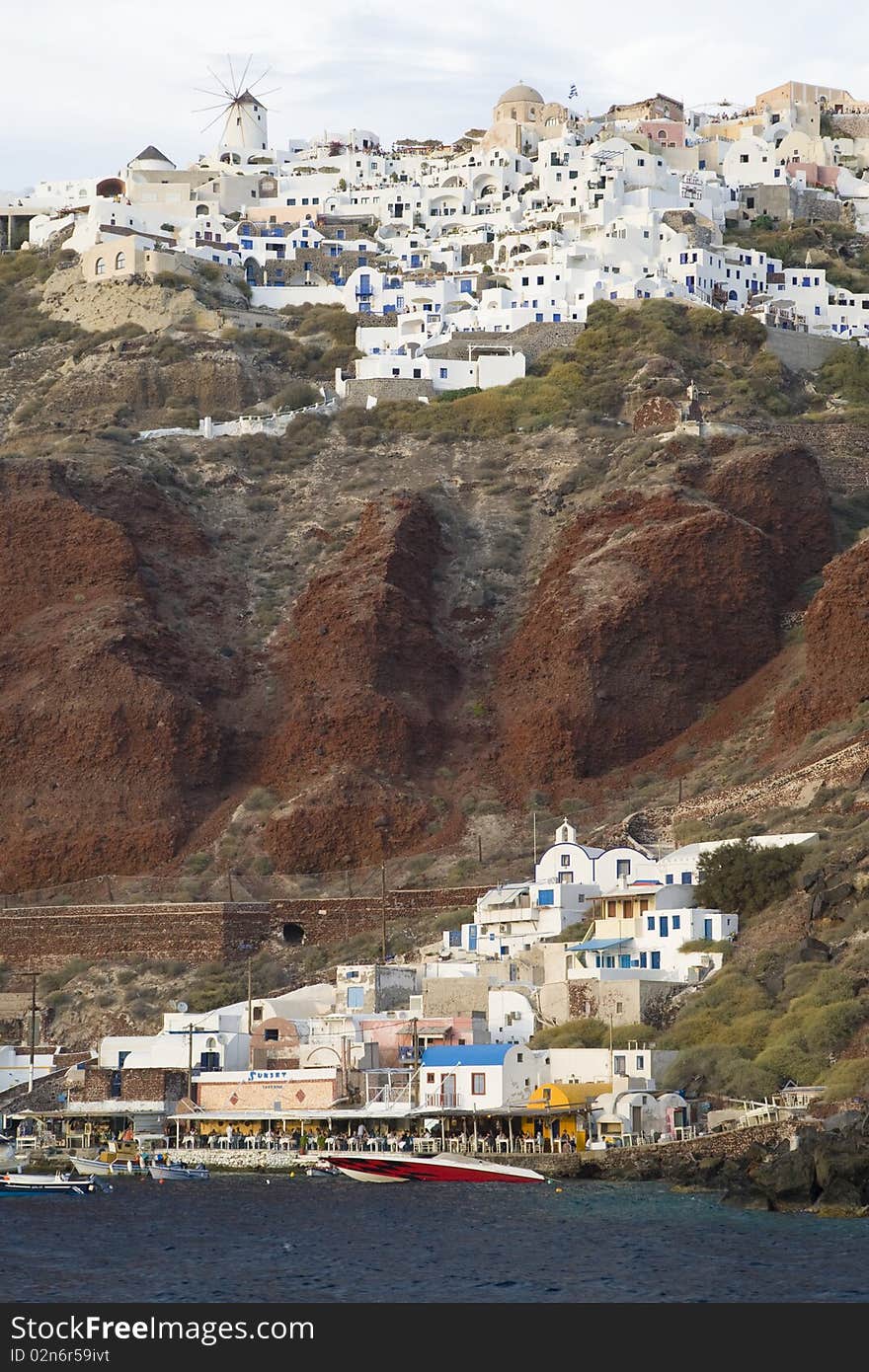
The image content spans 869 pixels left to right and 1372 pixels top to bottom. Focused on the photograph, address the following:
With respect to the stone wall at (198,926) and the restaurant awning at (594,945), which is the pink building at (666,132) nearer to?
the stone wall at (198,926)

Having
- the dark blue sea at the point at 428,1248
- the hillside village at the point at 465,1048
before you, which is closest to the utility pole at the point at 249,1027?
the hillside village at the point at 465,1048

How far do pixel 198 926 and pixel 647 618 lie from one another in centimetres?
2026

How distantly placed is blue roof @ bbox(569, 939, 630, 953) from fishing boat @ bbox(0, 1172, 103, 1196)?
16.9 meters

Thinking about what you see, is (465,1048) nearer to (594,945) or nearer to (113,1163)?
(594,945)

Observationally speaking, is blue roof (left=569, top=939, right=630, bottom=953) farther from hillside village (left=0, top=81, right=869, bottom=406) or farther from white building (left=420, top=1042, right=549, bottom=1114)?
hillside village (left=0, top=81, right=869, bottom=406)

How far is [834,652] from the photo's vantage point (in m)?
83.4

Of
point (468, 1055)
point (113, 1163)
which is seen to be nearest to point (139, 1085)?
point (113, 1163)

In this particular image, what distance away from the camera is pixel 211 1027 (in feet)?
236

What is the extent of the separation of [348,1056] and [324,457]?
37021 millimetres

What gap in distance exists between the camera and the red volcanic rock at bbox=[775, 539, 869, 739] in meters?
81.9
